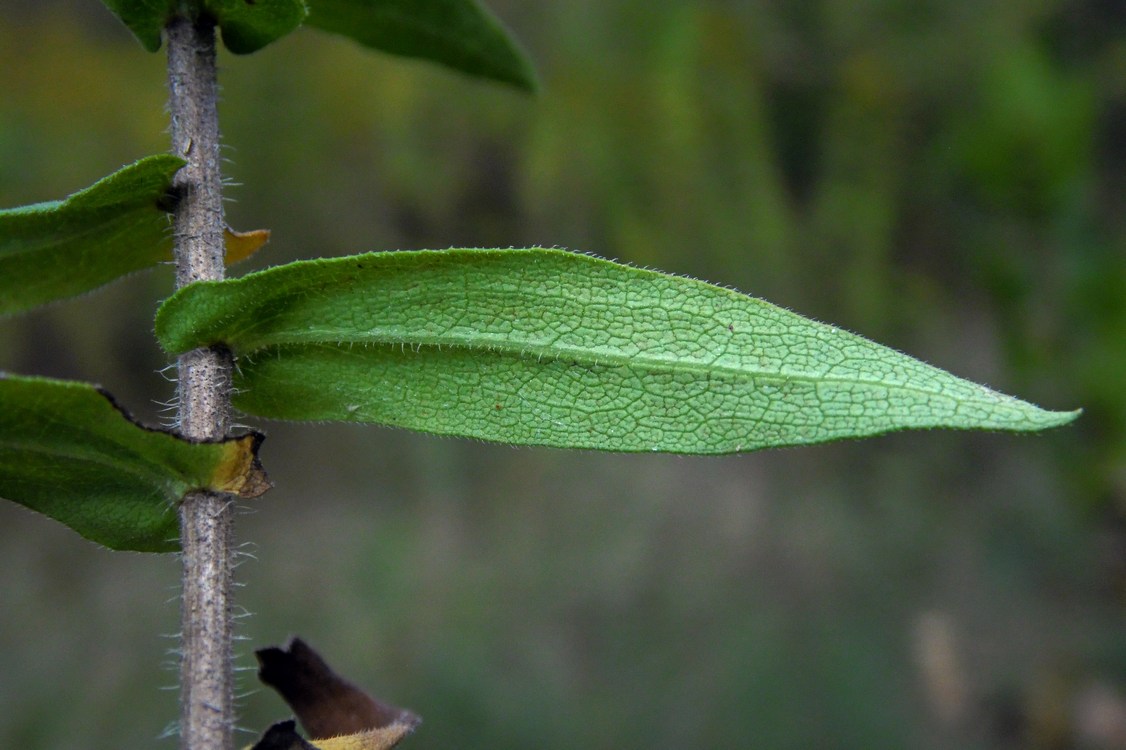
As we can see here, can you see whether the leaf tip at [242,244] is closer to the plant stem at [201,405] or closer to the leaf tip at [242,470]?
the plant stem at [201,405]

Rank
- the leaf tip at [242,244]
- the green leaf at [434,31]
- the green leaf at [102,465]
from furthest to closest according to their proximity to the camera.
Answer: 1. the green leaf at [434,31]
2. the leaf tip at [242,244]
3. the green leaf at [102,465]

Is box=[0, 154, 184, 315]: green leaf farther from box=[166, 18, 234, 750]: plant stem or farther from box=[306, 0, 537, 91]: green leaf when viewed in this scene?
box=[306, 0, 537, 91]: green leaf

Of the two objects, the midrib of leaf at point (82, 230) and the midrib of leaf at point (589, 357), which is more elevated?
the midrib of leaf at point (82, 230)

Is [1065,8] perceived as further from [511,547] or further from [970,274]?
[511,547]

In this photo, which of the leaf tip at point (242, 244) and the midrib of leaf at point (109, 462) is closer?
the midrib of leaf at point (109, 462)

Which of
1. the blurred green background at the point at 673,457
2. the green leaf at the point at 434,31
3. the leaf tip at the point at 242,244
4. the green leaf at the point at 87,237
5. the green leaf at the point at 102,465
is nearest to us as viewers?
the green leaf at the point at 102,465

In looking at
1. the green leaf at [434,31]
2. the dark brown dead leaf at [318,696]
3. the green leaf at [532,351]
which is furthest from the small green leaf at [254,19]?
the dark brown dead leaf at [318,696]
